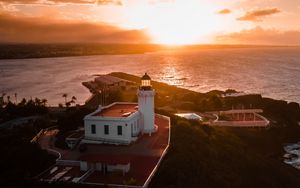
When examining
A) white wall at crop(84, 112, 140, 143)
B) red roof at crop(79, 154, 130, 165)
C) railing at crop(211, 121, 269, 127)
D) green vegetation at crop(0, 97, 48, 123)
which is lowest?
railing at crop(211, 121, 269, 127)

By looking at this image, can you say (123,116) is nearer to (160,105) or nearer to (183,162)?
(183,162)

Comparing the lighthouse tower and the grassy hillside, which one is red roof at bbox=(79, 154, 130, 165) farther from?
the lighthouse tower

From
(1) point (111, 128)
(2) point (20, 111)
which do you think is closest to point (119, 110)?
(1) point (111, 128)

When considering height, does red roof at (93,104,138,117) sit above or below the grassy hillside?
above

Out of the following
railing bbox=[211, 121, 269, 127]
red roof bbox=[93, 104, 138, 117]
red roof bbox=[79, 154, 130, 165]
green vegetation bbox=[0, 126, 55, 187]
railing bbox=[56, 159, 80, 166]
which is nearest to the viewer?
green vegetation bbox=[0, 126, 55, 187]

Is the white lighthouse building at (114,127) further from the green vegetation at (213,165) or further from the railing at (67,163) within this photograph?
the railing at (67,163)

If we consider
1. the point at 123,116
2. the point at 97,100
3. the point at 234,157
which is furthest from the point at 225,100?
the point at 123,116

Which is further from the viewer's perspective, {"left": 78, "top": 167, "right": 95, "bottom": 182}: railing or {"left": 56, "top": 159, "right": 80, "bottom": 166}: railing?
{"left": 56, "top": 159, "right": 80, "bottom": 166}: railing

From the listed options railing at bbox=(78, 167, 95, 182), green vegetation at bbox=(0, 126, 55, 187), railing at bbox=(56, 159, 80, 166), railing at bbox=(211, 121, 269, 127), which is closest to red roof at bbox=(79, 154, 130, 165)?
railing at bbox=(78, 167, 95, 182)

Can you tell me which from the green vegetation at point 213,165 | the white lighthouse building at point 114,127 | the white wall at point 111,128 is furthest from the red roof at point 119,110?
the green vegetation at point 213,165
